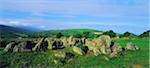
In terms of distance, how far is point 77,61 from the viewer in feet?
90.0

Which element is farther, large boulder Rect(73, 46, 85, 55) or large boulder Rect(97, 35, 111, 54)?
large boulder Rect(97, 35, 111, 54)

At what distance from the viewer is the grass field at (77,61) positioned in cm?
2641

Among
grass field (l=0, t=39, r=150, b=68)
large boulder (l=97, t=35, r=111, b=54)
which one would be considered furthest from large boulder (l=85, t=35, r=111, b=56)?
grass field (l=0, t=39, r=150, b=68)

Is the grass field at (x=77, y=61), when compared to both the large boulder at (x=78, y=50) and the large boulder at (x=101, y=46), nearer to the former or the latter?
the large boulder at (x=78, y=50)

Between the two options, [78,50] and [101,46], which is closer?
[78,50]

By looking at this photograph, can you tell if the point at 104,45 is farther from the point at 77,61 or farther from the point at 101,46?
the point at 77,61

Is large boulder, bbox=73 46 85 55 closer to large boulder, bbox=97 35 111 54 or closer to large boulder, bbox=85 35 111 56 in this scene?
large boulder, bbox=85 35 111 56

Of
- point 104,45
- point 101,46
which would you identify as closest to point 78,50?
point 101,46

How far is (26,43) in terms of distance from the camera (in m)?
30.1

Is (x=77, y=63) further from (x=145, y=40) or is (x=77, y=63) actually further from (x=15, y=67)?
(x=145, y=40)

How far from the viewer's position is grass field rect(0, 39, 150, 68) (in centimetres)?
2641

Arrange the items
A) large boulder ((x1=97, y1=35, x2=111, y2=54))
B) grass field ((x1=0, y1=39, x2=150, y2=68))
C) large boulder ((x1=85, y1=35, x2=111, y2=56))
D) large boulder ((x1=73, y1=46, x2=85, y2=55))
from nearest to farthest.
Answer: grass field ((x1=0, y1=39, x2=150, y2=68)) → large boulder ((x1=73, y1=46, x2=85, y2=55)) → large boulder ((x1=85, y1=35, x2=111, y2=56)) → large boulder ((x1=97, y1=35, x2=111, y2=54))

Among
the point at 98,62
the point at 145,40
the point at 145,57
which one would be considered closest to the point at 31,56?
the point at 98,62

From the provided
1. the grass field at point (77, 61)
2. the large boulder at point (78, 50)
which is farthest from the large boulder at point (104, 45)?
the large boulder at point (78, 50)
